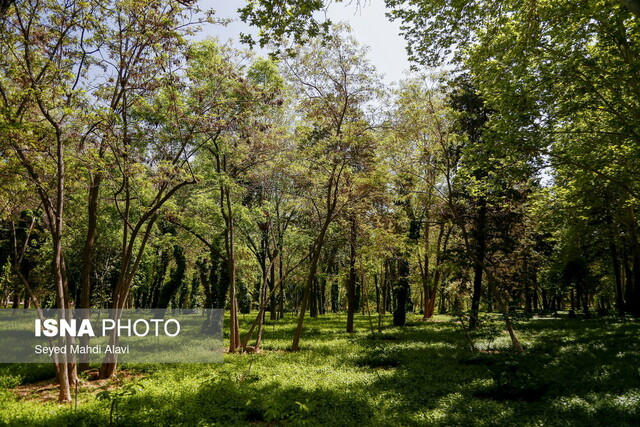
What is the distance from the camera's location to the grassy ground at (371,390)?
805cm

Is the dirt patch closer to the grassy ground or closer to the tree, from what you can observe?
the grassy ground

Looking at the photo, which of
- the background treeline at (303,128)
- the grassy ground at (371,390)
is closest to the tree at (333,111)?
the background treeline at (303,128)

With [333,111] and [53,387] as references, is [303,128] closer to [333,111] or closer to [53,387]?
[333,111]

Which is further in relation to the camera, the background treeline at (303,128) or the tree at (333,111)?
the tree at (333,111)

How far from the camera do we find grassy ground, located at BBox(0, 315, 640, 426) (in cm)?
805

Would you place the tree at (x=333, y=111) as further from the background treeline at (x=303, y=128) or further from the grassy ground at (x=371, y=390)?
the grassy ground at (x=371, y=390)

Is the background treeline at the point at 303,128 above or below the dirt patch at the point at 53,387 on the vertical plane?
above

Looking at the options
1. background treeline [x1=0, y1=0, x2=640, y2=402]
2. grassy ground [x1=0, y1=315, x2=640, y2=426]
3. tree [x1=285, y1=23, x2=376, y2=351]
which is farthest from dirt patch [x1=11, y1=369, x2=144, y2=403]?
tree [x1=285, y1=23, x2=376, y2=351]

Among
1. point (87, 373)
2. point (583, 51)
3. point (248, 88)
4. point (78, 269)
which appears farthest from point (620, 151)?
point (78, 269)

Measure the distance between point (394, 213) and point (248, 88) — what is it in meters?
14.2

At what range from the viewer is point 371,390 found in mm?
10531

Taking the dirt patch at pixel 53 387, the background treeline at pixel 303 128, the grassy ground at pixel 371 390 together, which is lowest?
the dirt patch at pixel 53 387

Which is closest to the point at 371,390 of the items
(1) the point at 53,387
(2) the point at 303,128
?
(1) the point at 53,387

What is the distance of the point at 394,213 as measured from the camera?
2489cm
